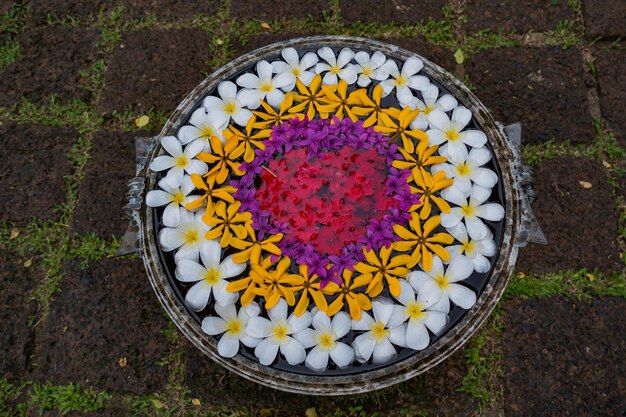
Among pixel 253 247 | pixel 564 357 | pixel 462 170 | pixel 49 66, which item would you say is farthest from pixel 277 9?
pixel 564 357

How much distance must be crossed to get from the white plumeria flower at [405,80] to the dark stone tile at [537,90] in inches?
32.5

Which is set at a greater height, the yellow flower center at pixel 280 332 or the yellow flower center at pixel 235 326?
the yellow flower center at pixel 280 332

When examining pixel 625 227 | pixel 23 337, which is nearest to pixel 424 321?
pixel 625 227

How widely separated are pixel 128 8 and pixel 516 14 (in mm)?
2033

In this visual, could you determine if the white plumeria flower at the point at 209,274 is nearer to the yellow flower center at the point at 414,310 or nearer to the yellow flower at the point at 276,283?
the yellow flower at the point at 276,283

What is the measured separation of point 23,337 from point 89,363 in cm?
33

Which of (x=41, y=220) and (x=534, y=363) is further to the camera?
(x=41, y=220)

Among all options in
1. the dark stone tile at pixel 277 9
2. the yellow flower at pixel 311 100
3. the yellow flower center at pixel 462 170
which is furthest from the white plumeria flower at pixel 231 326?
the dark stone tile at pixel 277 9

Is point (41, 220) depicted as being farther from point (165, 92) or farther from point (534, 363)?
point (534, 363)

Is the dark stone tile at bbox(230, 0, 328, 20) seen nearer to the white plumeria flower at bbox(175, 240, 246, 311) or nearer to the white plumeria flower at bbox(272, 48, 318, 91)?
the white plumeria flower at bbox(272, 48, 318, 91)

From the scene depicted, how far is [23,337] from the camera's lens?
219 cm

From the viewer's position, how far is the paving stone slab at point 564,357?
201 cm

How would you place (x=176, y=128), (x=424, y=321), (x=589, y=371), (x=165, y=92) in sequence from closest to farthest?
Answer: (x=424, y=321) < (x=176, y=128) < (x=589, y=371) < (x=165, y=92)

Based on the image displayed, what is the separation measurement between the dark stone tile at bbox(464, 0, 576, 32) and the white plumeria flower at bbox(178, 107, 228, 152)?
1.60 m
